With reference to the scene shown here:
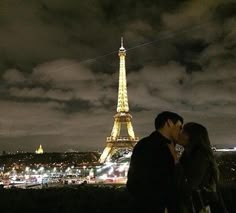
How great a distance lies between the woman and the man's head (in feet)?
0.52

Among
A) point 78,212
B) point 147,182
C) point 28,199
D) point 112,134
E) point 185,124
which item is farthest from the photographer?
→ point 112,134

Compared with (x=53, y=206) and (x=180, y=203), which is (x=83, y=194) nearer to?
(x=53, y=206)

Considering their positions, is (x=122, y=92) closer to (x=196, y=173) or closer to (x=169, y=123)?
(x=169, y=123)

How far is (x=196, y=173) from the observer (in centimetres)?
397

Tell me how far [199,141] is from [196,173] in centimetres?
38

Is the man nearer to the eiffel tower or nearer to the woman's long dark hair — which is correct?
the woman's long dark hair

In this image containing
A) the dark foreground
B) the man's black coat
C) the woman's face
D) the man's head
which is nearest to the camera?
the man's black coat

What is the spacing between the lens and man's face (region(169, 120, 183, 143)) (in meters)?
4.12

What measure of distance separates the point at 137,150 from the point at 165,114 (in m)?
0.49

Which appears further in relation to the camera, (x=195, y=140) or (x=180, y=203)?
(x=195, y=140)

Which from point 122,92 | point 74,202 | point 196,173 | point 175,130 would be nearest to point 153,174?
point 196,173

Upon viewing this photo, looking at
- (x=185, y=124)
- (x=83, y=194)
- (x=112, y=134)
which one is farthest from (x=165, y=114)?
(x=112, y=134)

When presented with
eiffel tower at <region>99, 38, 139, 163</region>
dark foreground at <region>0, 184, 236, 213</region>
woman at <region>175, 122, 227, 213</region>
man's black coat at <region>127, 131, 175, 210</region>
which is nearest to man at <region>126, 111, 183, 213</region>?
man's black coat at <region>127, 131, 175, 210</region>

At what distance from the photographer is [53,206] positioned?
7.50m
